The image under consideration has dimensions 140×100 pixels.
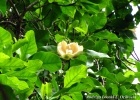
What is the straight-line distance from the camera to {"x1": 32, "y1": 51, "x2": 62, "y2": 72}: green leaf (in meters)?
0.94

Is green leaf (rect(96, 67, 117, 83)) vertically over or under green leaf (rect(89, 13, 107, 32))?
under

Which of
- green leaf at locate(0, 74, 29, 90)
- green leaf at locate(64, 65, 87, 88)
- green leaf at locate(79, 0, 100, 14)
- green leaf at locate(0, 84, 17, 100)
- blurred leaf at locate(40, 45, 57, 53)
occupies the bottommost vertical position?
green leaf at locate(0, 84, 17, 100)

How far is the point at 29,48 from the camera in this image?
3.08ft

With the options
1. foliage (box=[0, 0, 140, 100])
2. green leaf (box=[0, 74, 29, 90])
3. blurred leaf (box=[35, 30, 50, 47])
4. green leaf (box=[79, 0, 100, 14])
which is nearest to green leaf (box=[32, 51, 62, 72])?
foliage (box=[0, 0, 140, 100])

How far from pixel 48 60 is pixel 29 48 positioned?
2.6 inches

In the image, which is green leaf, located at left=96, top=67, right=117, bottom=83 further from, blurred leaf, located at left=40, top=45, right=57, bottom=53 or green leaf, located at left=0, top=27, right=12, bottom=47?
green leaf, located at left=0, top=27, right=12, bottom=47

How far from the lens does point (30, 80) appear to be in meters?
0.88

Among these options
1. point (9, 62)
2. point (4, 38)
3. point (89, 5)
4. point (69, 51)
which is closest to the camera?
point (9, 62)

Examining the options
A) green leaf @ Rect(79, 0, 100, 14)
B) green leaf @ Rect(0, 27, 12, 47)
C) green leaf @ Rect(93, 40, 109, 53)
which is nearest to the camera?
green leaf @ Rect(0, 27, 12, 47)

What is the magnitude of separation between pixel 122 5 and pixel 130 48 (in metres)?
0.27

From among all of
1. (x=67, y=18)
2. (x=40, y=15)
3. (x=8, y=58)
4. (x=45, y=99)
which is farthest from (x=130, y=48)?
(x=8, y=58)

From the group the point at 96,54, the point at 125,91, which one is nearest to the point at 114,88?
the point at 125,91

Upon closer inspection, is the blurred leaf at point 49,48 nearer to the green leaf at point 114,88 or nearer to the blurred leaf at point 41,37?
the blurred leaf at point 41,37

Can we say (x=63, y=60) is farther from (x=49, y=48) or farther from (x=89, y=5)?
(x=89, y=5)
